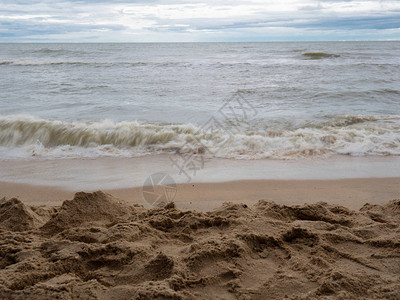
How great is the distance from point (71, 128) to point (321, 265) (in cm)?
590

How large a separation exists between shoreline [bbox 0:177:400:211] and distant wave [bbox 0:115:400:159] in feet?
4.17

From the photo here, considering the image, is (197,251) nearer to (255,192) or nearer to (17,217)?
(17,217)

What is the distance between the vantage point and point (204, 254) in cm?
232

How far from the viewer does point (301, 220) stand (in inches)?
116

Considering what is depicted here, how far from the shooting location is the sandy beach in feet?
6.56

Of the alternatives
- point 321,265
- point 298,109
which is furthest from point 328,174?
point 298,109

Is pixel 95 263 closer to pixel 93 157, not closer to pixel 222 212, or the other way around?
pixel 222 212

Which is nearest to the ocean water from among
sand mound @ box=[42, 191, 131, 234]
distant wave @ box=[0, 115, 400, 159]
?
distant wave @ box=[0, 115, 400, 159]

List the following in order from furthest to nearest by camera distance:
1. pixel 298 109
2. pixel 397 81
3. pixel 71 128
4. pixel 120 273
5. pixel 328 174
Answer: pixel 397 81 → pixel 298 109 → pixel 71 128 → pixel 328 174 → pixel 120 273

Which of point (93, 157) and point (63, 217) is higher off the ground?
point (63, 217)

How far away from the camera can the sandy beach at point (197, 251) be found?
2.00m

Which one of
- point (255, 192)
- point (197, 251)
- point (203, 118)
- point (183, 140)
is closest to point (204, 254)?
point (197, 251)

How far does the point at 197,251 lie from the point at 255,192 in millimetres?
1926

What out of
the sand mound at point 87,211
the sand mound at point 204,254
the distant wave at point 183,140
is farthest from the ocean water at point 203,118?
the sand mound at point 204,254
